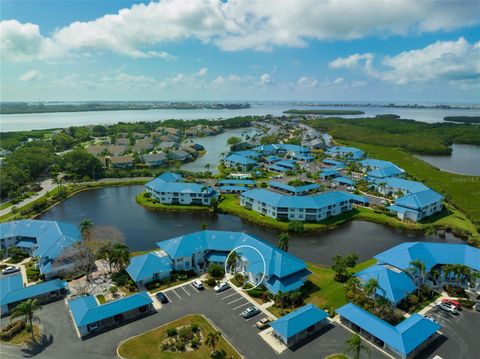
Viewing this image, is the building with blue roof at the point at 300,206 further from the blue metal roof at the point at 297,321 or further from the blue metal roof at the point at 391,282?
the blue metal roof at the point at 297,321

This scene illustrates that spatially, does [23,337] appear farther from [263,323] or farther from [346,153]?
[346,153]

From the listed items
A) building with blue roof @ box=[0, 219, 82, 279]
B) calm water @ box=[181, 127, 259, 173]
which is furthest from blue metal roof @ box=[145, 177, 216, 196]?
calm water @ box=[181, 127, 259, 173]

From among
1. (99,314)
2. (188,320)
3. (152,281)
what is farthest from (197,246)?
(99,314)

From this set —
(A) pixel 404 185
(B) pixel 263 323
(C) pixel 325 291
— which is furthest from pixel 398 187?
(B) pixel 263 323

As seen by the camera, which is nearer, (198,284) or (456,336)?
(456,336)

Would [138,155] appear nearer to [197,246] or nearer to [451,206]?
[197,246]

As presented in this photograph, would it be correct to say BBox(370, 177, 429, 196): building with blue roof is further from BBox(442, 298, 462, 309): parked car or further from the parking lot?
the parking lot
